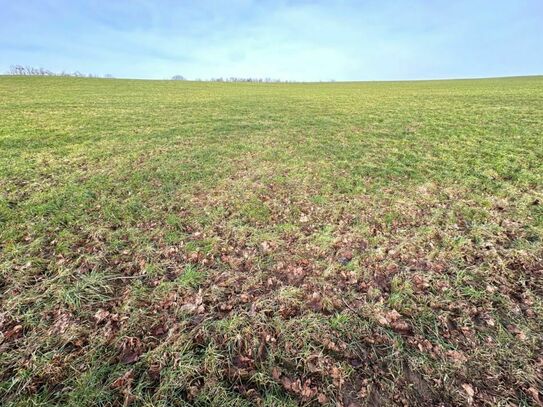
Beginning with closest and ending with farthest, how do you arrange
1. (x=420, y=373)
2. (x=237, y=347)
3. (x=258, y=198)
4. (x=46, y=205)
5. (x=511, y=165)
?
(x=420, y=373)
(x=237, y=347)
(x=46, y=205)
(x=258, y=198)
(x=511, y=165)

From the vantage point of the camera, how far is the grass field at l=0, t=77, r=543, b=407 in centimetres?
287

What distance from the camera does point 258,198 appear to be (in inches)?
261

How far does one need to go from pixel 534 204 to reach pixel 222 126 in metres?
11.8

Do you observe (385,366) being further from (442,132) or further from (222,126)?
(222,126)

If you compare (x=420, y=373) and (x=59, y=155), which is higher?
(x=59, y=155)

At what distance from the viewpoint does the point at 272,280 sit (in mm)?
4191

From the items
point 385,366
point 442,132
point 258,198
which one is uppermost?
point 442,132

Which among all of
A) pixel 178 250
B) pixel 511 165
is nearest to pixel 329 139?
pixel 511 165

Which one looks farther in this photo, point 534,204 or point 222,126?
point 222,126

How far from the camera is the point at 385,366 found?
300cm

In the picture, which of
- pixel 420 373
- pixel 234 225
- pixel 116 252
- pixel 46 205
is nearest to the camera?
pixel 420 373

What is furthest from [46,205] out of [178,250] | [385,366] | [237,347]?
[385,366]

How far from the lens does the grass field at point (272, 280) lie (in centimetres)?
287

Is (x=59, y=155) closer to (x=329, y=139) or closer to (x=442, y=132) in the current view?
(x=329, y=139)
